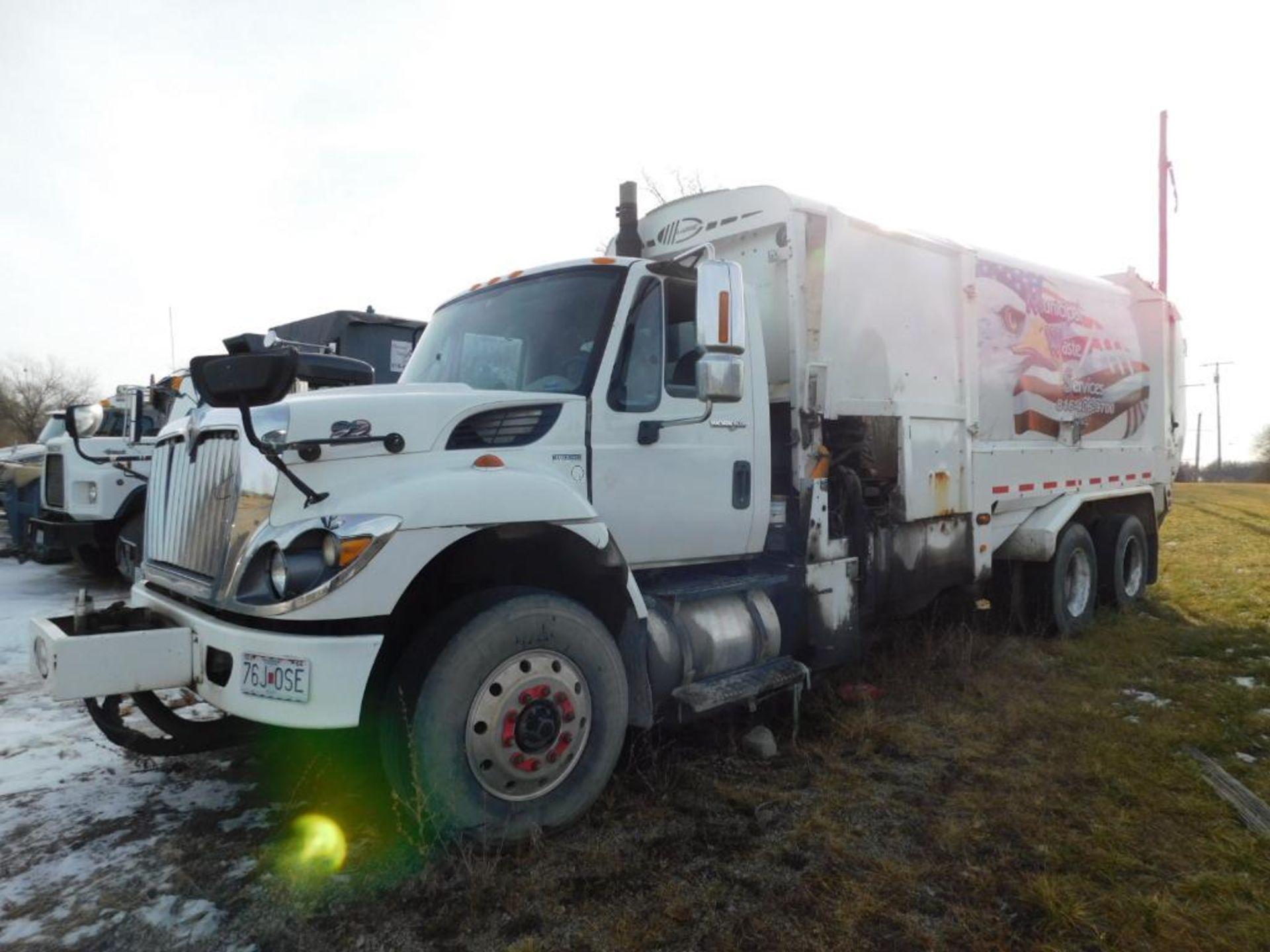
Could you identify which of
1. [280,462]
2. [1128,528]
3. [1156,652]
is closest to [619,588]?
[280,462]

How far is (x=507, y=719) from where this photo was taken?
314 centimetres

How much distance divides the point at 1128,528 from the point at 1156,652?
6.41 feet

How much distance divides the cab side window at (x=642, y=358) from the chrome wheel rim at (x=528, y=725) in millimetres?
1271

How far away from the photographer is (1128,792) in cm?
372

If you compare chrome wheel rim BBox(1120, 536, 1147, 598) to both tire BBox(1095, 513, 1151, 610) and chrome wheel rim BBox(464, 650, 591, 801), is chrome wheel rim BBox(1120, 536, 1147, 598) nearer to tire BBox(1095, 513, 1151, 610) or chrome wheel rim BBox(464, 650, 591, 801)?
tire BBox(1095, 513, 1151, 610)

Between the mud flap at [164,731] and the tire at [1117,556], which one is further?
the tire at [1117,556]

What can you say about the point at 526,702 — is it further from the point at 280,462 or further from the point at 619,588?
the point at 280,462

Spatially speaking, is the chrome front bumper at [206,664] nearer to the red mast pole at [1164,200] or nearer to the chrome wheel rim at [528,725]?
the chrome wheel rim at [528,725]

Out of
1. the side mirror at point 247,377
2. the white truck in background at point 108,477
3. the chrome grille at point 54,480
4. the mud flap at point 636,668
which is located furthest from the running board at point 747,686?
the chrome grille at point 54,480

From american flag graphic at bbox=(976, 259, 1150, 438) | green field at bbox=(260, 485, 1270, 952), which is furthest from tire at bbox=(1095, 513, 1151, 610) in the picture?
green field at bbox=(260, 485, 1270, 952)

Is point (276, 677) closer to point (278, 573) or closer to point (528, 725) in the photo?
point (278, 573)

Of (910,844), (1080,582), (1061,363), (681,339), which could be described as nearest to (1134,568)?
(1080,582)

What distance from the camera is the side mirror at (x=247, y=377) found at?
2641mm

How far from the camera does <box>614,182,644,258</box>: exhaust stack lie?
5.47 meters
